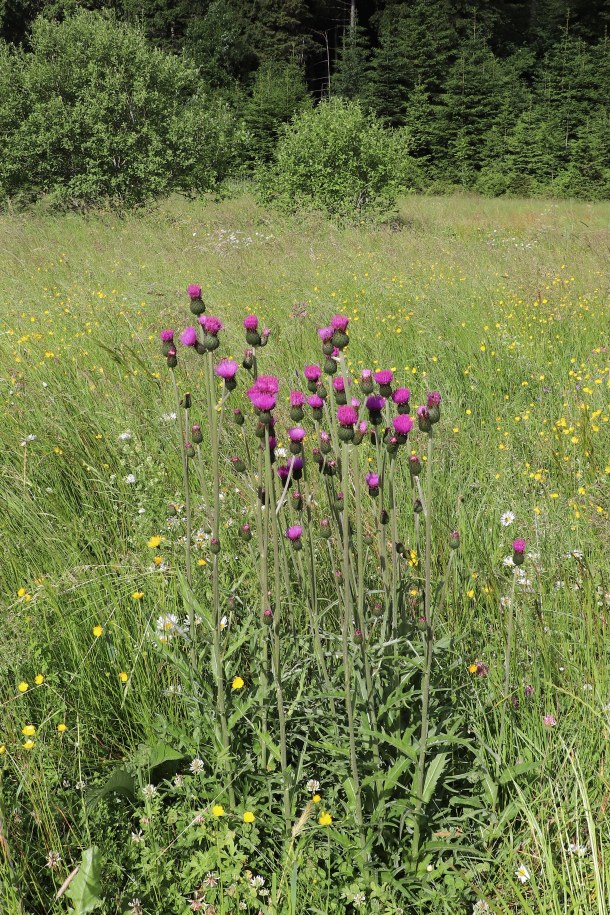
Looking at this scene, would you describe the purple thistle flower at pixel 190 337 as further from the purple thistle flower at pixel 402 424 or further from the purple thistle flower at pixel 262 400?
the purple thistle flower at pixel 402 424

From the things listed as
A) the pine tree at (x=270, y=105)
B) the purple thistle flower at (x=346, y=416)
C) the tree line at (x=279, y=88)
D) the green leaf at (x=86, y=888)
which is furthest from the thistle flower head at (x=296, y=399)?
the pine tree at (x=270, y=105)

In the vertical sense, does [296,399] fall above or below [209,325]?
below

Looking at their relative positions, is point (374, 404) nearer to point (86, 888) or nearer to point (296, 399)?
point (296, 399)

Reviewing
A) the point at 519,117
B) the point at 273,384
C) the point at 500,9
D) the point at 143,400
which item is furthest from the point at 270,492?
the point at 500,9

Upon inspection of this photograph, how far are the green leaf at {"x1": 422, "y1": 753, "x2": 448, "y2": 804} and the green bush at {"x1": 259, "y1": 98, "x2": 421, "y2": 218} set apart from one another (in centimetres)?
1039

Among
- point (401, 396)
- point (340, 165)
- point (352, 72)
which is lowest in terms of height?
point (340, 165)

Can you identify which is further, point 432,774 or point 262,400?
point 432,774

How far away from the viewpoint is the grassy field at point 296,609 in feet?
3.90

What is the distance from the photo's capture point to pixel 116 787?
49.9 inches

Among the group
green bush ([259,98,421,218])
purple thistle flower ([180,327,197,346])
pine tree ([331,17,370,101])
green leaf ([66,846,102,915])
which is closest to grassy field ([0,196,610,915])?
green leaf ([66,846,102,915])

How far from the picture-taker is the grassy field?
3.90ft

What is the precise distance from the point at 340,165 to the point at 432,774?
443 inches

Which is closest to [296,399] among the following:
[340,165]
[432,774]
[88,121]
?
[432,774]

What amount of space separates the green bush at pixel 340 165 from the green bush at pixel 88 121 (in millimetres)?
2465
